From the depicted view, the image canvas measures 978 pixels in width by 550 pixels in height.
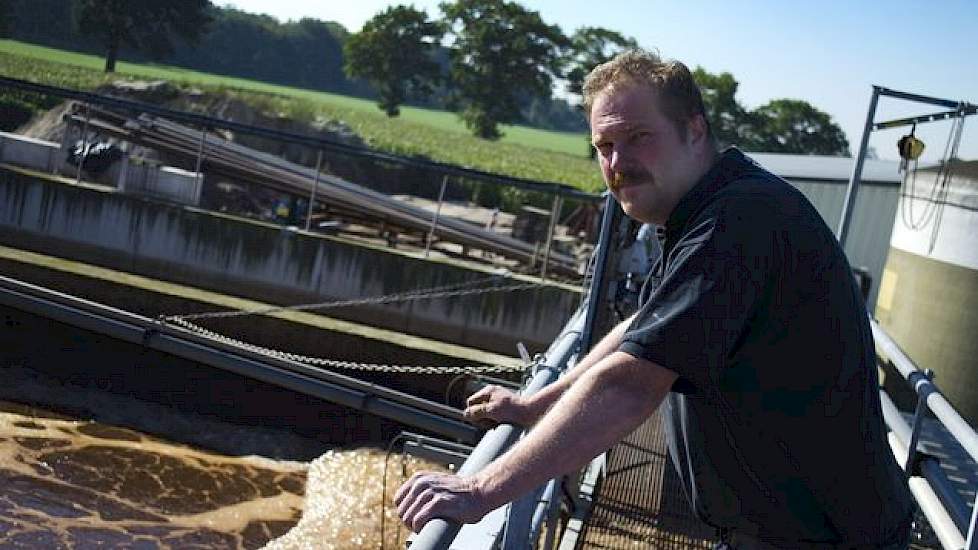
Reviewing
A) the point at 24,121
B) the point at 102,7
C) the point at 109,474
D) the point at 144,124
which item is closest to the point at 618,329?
the point at 109,474

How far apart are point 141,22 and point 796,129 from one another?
51220 mm

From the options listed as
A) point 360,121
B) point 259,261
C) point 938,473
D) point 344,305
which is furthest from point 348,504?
point 360,121

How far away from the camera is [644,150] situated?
2049 millimetres

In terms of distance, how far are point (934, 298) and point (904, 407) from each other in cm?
121

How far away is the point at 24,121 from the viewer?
1304 inches

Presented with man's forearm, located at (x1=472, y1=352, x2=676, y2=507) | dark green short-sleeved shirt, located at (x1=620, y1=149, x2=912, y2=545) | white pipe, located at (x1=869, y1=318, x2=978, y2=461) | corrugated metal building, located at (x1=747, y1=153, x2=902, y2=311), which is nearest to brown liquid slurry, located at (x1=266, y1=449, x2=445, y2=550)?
white pipe, located at (x1=869, y1=318, x2=978, y2=461)

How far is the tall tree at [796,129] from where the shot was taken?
81812 mm

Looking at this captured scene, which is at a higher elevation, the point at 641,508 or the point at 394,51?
the point at 394,51

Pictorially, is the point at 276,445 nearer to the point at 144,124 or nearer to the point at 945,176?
the point at 945,176

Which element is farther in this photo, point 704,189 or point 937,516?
point 937,516

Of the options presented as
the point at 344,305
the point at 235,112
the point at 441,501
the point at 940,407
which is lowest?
the point at 344,305

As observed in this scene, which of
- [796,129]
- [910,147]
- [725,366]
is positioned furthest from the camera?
[796,129]

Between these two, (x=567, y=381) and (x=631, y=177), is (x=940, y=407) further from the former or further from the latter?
(x=631, y=177)

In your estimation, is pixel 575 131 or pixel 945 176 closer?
pixel 945 176
